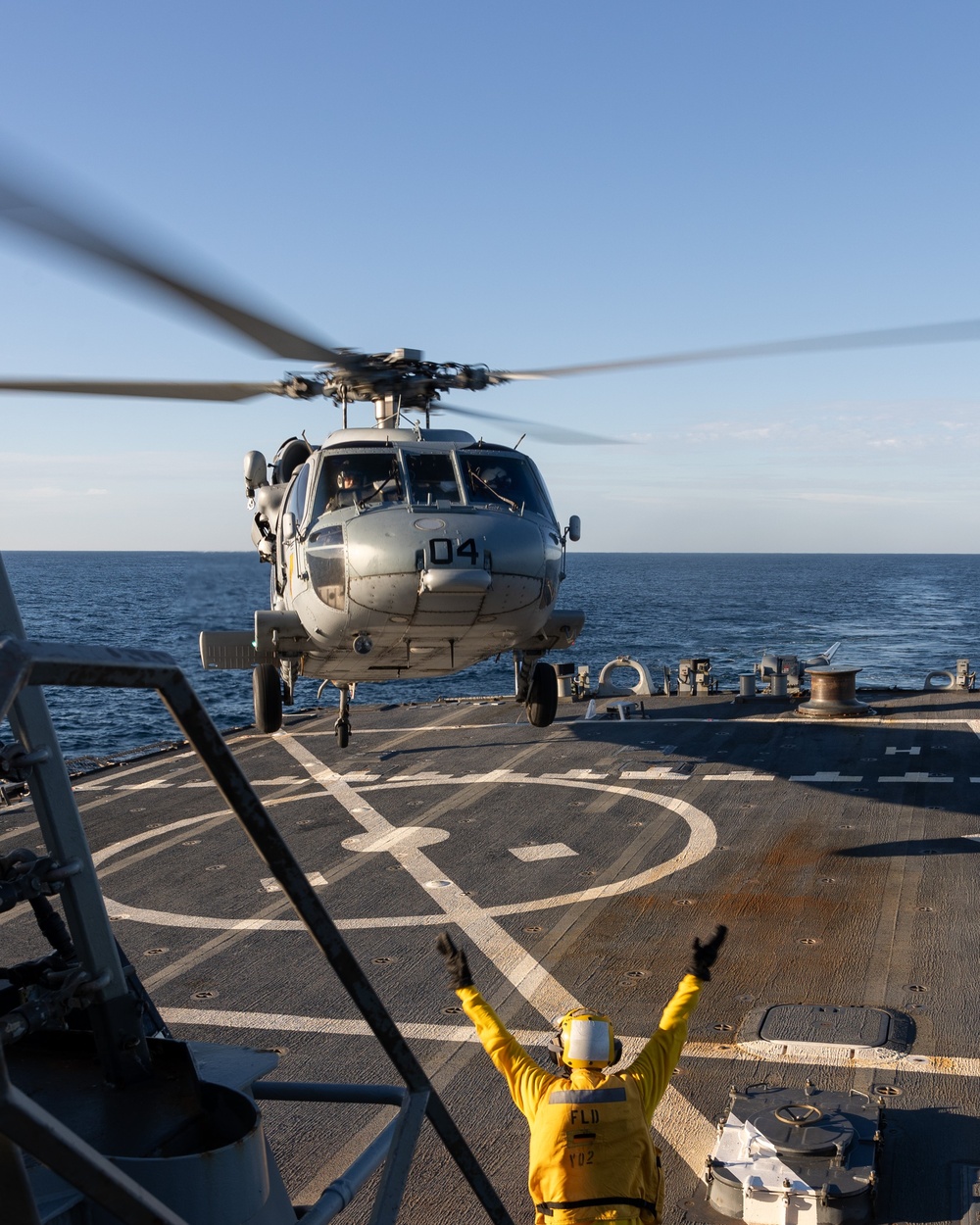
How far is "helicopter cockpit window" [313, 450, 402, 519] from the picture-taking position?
1628 cm

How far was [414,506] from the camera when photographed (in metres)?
15.6

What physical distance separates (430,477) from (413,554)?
1.73 meters

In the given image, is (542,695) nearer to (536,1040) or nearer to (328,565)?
(328,565)

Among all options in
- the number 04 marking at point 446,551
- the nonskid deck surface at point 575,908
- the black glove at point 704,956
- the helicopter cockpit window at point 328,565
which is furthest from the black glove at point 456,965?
the helicopter cockpit window at point 328,565

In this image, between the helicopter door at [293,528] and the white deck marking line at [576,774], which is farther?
the white deck marking line at [576,774]

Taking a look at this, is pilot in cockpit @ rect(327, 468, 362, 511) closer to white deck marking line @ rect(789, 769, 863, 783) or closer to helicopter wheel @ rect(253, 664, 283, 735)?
helicopter wheel @ rect(253, 664, 283, 735)

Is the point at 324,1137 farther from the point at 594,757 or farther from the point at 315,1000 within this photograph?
the point at 594,757

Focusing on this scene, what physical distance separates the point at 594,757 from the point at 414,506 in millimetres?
9089

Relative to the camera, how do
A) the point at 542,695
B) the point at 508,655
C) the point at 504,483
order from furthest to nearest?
the point at 508,655 < the point at 542,695 < the point at 504,483

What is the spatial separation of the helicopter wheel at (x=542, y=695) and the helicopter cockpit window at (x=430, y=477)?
486cm

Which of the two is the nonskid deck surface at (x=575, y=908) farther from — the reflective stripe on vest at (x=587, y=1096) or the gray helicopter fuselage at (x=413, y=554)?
the gray helicopter fuselage at (x=413, y=554)

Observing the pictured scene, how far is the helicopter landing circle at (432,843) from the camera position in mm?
13711

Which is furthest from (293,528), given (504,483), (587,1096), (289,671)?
(587,1096)

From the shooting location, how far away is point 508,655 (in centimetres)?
8562
